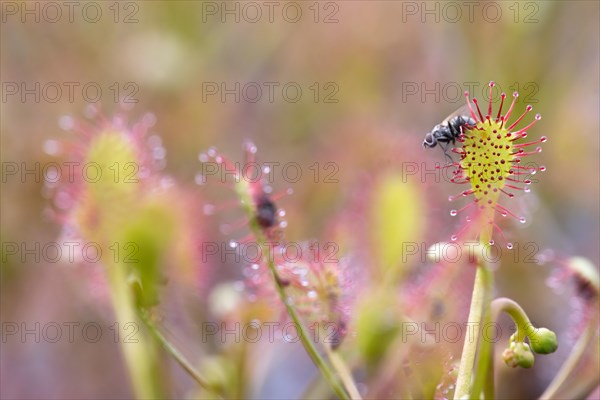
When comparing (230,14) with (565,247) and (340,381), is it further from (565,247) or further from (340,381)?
(340,381)

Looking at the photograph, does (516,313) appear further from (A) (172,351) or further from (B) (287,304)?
(A) (172,351)

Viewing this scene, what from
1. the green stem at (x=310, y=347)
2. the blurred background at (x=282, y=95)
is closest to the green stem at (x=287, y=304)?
the green stem at (x=310, y=347)

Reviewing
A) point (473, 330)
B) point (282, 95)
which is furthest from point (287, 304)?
point (282, 95)

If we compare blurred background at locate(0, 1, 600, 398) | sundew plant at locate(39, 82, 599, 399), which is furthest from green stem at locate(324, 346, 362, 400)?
blurred background at locate(0, 1, 600, 398)

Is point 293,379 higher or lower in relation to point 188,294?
lower

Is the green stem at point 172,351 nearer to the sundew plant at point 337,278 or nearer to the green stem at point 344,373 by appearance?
the sundew plant at point 337,278

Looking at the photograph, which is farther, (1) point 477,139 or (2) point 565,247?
(2) point 565,247

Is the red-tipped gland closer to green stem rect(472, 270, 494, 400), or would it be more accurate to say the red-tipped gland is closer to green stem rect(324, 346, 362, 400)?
green stem rect(472, 270, 494, 400)

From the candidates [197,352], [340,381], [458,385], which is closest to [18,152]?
[197,352]
